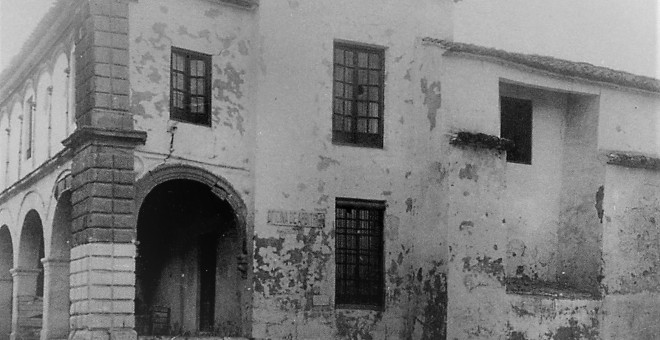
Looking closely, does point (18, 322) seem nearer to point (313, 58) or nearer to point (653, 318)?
point (313, 58)

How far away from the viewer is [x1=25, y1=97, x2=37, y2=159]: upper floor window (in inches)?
852

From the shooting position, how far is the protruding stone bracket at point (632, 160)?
19.6 meters

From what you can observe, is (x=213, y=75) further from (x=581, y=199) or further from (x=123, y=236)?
(x=581, y=199)

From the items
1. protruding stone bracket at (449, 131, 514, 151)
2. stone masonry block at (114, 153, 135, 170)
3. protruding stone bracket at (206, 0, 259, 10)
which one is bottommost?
stone masonry block at (114, 153, 135, 170)

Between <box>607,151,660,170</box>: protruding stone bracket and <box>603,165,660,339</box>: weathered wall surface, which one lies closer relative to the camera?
<box>603,165,660,339</box>: weathered wall surface

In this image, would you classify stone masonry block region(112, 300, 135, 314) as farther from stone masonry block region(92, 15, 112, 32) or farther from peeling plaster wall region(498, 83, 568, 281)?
peeling plaster wall region(498, 83, 568, 281)

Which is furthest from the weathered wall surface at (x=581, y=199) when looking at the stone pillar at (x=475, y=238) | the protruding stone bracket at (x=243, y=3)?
the protruding stone bracket at (x=243, y=3)

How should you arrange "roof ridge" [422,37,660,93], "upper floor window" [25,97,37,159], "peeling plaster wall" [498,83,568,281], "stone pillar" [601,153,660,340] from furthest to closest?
"upper floor window" [25,97,37,159], "peeling plaster wall" [498,83,568,281], "stone pillar" [601,153,660,340], "roof ridge" [422,37,660,93]

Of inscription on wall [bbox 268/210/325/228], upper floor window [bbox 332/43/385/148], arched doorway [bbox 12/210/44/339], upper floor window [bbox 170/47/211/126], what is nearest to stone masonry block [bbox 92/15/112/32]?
upper floor window [bbox 170/47/211/126]

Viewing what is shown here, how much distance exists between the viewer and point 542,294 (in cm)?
1856

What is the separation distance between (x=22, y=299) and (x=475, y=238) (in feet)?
33.5

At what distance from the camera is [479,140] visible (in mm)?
18266

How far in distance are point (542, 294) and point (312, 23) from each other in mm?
6587

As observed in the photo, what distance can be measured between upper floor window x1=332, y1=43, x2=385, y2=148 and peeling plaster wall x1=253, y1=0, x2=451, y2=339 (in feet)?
0.58
